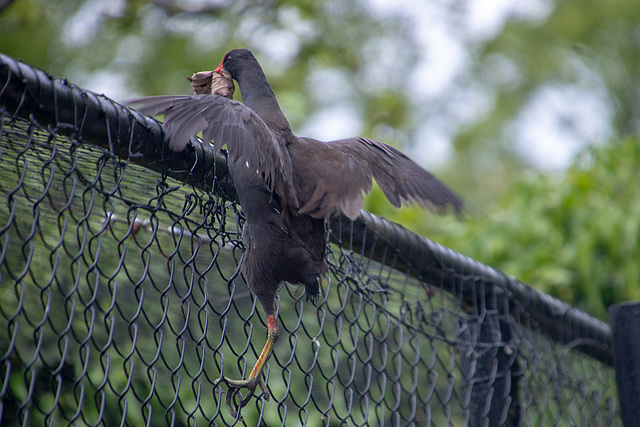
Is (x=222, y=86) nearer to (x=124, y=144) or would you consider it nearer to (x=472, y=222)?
(x=124, y=144)

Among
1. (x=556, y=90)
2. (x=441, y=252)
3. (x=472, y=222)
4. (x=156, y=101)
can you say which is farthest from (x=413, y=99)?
(x=156, y=101)

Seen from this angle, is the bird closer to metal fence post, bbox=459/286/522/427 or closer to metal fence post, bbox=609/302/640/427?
metal fence post, bbox=459/286/522/427

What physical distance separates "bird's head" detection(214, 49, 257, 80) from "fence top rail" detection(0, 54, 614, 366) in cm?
48

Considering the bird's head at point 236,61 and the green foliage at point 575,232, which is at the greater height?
the bird's head at point 236,61

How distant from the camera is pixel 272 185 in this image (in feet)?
5.49

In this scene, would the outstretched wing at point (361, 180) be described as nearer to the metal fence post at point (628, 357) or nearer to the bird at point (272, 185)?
the bird at point (272, 185)

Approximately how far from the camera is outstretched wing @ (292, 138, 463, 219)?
175cm

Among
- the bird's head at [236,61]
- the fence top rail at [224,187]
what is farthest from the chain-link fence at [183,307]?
the bird's head at [236,61]

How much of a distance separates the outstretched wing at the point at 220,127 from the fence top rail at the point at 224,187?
51 mm

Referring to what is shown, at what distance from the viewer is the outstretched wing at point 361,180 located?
175 cm

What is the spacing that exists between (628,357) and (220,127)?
1.80 meters

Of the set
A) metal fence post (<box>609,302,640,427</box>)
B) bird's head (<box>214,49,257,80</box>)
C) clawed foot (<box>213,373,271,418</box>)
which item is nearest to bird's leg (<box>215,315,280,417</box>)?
clawed foot (<box>213,373,271,418</box>)

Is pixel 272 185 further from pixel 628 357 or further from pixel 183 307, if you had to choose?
pixel 628 357

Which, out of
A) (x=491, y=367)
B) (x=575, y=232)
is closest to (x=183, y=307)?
(x=491, y=367)
